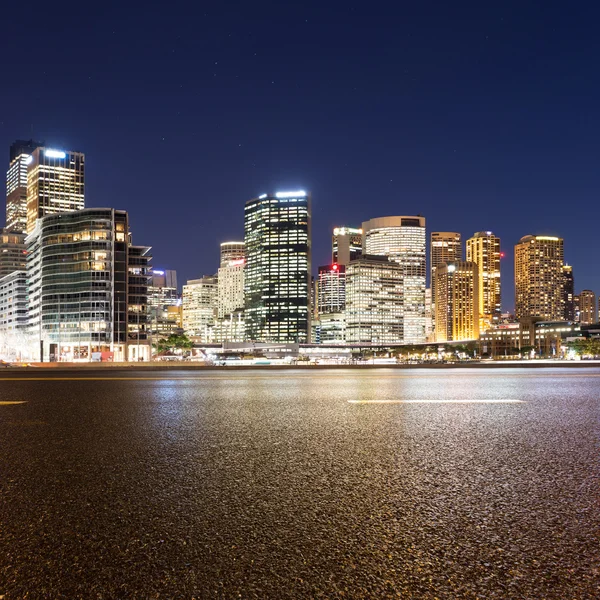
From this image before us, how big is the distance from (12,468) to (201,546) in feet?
5.31

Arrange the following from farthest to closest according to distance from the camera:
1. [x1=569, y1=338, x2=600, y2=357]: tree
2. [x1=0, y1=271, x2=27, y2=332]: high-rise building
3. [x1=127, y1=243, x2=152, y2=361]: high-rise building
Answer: [x1=0, y1=271, x2=27, y2=332]: high-rise building → [x1=569, y1=338, x2=600, y2=357]: tree → [x1=127, y1=243, x2=152, y2=361]: high-rise building

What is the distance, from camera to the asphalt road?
1444 mm

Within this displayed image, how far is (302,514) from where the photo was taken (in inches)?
78.0

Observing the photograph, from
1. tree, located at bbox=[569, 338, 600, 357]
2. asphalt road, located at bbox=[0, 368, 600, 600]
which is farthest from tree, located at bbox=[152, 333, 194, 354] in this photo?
asphalt road, located at bbox=[0, 368, 600, 600]

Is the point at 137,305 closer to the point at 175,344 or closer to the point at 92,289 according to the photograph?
the point at 92,289

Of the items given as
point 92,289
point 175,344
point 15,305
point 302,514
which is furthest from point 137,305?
point 302,514

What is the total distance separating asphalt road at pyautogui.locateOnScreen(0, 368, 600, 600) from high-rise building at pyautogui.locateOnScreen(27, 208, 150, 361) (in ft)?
345

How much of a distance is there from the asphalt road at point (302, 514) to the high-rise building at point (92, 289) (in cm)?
10507

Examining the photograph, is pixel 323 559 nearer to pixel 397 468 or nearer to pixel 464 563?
pixel 464 563

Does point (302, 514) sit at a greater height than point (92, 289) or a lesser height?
lesser

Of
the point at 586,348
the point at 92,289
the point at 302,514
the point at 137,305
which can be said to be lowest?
the point at 586,348

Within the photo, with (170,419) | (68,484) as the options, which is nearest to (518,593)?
(68,484)

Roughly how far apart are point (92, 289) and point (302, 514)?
110891 mm

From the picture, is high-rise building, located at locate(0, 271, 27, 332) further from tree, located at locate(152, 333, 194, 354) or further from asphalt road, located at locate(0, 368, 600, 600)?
asphalt road, located at locate(0, 368, 600, 600)
